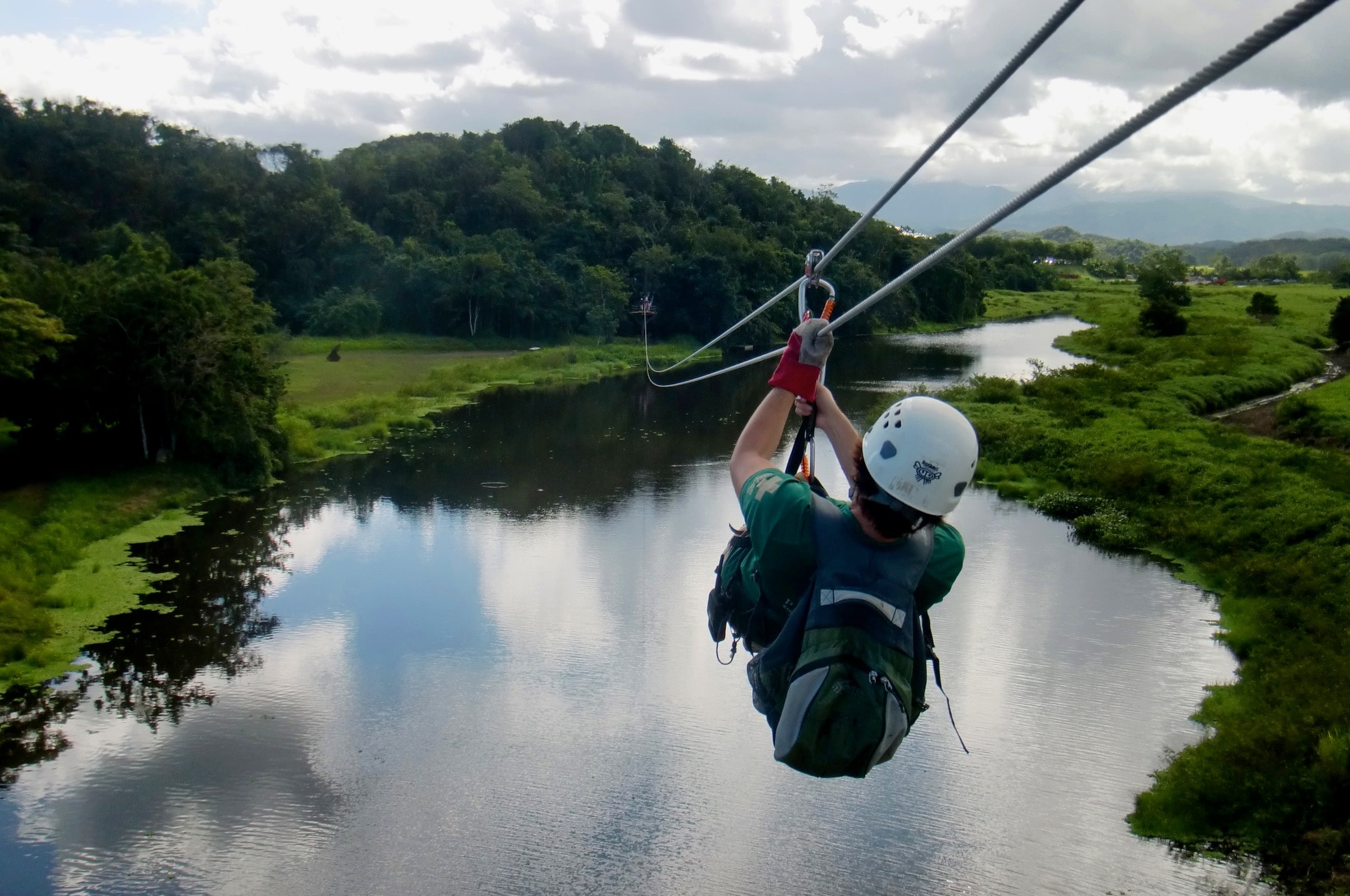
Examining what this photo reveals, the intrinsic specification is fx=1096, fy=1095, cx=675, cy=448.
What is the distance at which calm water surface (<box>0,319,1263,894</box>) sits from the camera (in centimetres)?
717

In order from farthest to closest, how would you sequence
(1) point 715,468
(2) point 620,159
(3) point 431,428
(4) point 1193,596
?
(2) point 620,159, (3) point 431,428, (1) point 715,468, (4) point 1193,596

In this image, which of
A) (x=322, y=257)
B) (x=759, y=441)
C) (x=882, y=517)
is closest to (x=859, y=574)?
(x=882, y=517)

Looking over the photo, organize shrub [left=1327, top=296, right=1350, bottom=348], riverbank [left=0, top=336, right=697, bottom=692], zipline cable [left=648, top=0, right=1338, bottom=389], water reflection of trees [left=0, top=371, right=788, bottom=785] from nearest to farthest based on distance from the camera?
1. zipline cable [left=648, top=0, right=1338, bottom=389]
2. water reflection of trees [left=0, top=371, right=788, bottom=785]
3. riverbank [left=0, top=336, right=697, bottom=692]
4. shrub [left=1327, top=296, right=1350, bottom=348]

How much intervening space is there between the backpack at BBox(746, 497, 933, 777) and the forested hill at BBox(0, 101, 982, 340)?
26026 mm

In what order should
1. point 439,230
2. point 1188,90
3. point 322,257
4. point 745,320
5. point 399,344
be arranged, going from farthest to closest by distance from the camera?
1. point 439,230
2. point 322,257
3. point 399,344
4. point 745,320
5. point 1188,90

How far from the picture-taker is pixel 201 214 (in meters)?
30.9

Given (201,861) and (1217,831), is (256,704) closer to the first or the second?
(201,861)

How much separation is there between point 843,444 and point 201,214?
32535 millimetres

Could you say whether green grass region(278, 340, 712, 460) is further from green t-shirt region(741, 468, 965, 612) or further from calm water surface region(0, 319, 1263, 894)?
green t-shirt region(741, 468, 965, 612)

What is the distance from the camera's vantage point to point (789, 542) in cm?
189

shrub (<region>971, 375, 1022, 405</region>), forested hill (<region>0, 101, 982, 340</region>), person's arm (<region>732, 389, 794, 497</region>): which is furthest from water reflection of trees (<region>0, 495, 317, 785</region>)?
forested hill (<region>0, 101, 982, 340</region>)

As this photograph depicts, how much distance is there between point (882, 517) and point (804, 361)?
468 millimetres

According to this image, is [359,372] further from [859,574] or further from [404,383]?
[859,574]

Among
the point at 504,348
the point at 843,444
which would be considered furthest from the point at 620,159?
the point at 843,444
